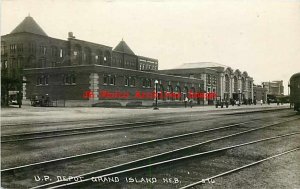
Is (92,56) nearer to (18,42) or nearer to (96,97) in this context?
(18,42)

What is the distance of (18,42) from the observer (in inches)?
2009

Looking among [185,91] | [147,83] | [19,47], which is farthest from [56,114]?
[185,91]

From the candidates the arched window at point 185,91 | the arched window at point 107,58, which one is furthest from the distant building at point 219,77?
the arched window at point 107,58

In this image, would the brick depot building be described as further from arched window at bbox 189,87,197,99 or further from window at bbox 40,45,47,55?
arched window at bbox 189,87,197,99

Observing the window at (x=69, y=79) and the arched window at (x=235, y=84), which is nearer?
the window at (x=69, y=79)

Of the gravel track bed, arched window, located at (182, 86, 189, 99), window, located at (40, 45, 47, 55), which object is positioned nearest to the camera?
the gravel track bed

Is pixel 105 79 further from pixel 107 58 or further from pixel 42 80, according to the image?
pixel 107 58

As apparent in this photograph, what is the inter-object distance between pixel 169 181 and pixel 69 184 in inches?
68.3

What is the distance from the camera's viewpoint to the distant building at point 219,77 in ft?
227

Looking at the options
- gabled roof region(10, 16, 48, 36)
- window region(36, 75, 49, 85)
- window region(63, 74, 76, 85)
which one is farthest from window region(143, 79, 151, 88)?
gabled roof region(10, 16, 48, 36)

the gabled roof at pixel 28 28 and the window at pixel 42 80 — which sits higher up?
the gabled roof at pixel 28 28

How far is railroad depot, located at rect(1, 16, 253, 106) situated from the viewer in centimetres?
4162

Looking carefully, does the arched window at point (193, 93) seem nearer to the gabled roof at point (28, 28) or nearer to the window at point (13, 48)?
the gabled roof at point (28, 28)

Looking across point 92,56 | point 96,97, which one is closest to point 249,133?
point 96,97
